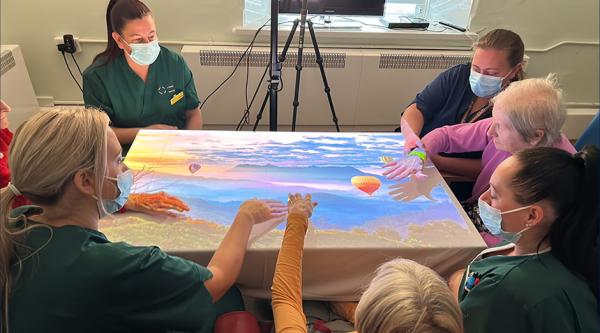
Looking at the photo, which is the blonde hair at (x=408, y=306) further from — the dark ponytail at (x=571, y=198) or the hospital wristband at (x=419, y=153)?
the hospital wristband at (x=419, y=153)

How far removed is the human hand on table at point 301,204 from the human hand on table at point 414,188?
279 millimetres

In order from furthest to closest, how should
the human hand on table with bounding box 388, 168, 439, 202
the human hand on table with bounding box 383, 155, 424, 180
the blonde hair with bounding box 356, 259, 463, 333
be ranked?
1. the human hand on table with bounding box 383, 155, 424, 180
2. the human hand on table with bounding box 388, 168, 439, 202
3. the blonde hair with bounding box 356, 259, 463, 333

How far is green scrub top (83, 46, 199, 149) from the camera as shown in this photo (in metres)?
1.93

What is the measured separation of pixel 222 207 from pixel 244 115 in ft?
5.59

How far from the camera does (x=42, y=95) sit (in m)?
2.90

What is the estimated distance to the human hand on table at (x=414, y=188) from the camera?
4.72 feet

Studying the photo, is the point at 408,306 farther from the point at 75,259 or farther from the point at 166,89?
the point at 166,89

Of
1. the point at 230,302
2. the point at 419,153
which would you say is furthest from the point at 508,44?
the point at 230,302

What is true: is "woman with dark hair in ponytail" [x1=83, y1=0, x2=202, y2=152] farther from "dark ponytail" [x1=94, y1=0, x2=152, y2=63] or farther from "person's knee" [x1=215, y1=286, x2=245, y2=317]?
"person's knee" [x1=215, y1=286, x2=245, y2=317]

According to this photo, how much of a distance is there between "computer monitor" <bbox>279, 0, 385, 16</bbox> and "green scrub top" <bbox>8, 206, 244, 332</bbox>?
2112 mm

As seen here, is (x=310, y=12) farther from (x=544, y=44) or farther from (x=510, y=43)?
(x=544, y=44)

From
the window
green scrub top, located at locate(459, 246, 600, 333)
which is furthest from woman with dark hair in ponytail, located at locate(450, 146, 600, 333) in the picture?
the window

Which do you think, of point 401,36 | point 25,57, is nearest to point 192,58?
point 25,57

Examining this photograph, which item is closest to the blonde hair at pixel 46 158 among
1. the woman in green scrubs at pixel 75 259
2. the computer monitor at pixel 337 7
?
the woman in green scrubs at pixel 75 259
